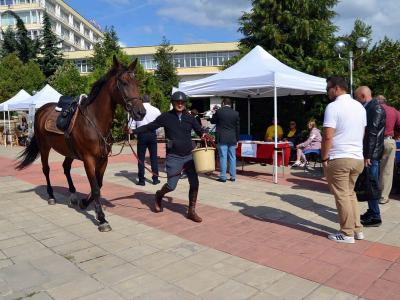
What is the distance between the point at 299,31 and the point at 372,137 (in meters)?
14.0

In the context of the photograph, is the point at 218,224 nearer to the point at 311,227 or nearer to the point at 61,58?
the point at 311,227

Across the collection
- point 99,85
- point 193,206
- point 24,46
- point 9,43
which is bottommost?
point 193,206

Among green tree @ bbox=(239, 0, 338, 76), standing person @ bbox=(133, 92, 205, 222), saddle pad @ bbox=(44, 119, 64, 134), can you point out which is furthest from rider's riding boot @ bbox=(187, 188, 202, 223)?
green tree @ bbox=(239, 0, 338, 76)

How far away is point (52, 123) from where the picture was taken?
654 centimetres

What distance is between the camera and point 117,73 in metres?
5.33

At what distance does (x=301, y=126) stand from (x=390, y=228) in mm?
10952

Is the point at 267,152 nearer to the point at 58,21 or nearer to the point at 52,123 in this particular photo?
the point at 52,123

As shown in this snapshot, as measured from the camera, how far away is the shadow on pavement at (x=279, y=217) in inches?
203

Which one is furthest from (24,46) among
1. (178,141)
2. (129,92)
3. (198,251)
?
(198,251)

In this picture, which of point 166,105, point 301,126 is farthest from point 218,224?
point 166,105

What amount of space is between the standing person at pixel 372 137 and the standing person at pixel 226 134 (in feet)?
11.7

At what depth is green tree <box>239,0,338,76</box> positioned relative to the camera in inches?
696

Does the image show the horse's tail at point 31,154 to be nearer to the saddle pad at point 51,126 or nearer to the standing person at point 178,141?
the saddle pad at point 51,126

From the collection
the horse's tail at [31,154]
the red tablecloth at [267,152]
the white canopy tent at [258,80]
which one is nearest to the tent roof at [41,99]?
the white canopy tent at [258,80]
